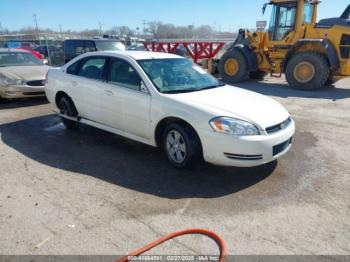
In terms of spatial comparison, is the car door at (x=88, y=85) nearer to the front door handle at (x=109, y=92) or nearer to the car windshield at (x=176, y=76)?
the front door handle at (x=109, y=92)

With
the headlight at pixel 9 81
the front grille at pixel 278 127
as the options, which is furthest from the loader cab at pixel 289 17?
the headlight at pixel 9 81

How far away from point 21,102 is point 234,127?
700 centimetres

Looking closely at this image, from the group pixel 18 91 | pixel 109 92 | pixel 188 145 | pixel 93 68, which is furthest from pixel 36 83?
pixel 188 145

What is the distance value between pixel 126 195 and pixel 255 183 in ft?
5.21

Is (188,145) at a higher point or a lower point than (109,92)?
lower

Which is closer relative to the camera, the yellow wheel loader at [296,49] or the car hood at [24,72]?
the car hood at [24,72]

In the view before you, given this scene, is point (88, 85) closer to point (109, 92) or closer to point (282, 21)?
point (109, 92)

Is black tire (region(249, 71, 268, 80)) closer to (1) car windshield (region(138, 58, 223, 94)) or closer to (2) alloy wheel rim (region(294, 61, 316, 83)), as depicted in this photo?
(2) alloy wheel rim (region(294, 61, 316, 83))

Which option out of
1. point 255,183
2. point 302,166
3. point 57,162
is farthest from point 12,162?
point 302,166

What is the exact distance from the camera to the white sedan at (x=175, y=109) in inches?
145

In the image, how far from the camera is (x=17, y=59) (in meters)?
9.15

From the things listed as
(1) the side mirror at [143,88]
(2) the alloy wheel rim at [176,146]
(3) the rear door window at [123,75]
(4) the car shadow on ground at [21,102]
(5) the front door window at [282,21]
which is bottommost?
(4) the car shadow on ground at [21,102]

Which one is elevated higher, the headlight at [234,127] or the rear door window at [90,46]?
the rear door window at [90,46]

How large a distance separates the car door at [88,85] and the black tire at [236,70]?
311 inches
